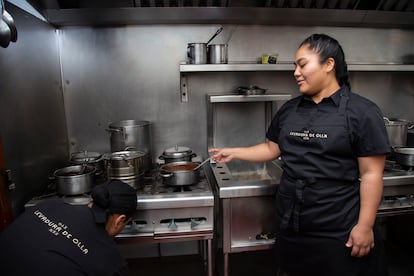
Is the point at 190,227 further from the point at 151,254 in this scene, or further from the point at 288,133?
the point at 151,254

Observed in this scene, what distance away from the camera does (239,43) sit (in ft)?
6.13

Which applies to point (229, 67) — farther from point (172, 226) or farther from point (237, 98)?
point (172, 226)

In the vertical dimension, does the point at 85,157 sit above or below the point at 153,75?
below

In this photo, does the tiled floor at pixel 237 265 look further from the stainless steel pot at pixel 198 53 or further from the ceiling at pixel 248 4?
the ceiling at pixel 248 4

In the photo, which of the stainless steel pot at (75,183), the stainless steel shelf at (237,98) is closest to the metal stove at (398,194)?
the stainless steel shelf at (237,98)

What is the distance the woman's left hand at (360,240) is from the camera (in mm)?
1048

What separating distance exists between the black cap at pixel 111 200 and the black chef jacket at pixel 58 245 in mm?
33

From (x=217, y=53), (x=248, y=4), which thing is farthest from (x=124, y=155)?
(x=248, y=4)

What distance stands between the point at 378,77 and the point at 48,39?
82.4 inches

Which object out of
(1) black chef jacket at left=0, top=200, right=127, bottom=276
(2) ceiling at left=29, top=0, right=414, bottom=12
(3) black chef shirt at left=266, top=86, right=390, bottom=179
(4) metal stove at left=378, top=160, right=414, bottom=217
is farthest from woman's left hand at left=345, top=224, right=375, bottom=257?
(2) ceiling at left=29, top=0, right=414, bottom=12

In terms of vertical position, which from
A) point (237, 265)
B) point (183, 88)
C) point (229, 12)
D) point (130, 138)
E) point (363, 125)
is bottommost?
point (237, 265)

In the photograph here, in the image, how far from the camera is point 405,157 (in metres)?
1.54

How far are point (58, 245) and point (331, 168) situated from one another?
92cm

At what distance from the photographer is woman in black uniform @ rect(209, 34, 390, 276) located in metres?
1.03
